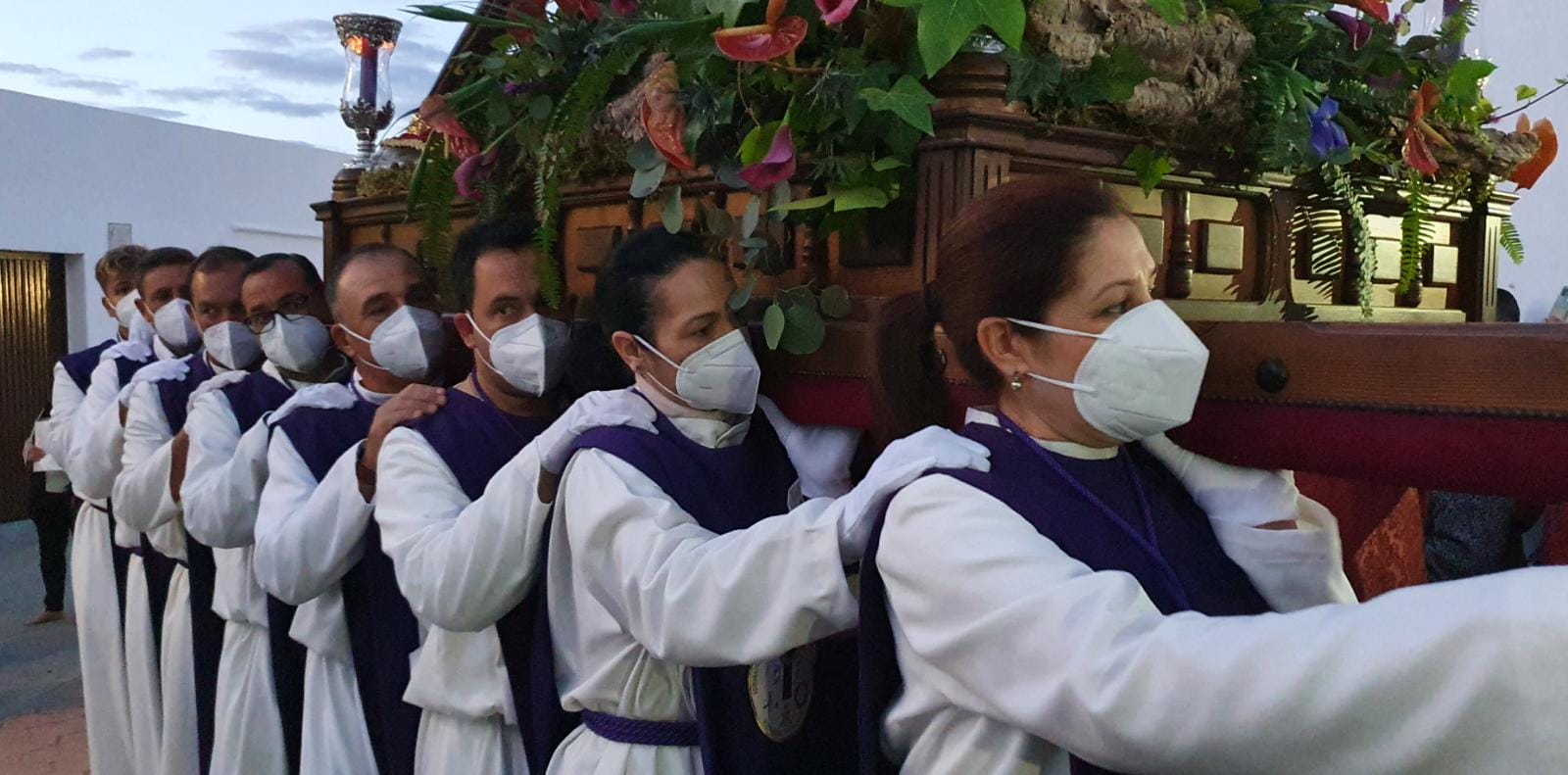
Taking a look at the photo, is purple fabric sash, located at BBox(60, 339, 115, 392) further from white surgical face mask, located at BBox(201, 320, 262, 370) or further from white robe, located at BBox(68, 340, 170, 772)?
white surgical face mask, located at BBox(201, 320, 262, 370)

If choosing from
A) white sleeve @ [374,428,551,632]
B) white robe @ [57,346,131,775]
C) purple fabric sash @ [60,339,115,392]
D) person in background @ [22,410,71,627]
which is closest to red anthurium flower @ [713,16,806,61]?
white sleeve @ [374,428,551,632]

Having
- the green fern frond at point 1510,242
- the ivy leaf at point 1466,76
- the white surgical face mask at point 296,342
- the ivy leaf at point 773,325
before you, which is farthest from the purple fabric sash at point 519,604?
the green fern frond at point 1510,242

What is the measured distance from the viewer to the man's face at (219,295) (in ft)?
12.9

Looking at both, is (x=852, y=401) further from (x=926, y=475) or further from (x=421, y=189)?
(x=421, y=189)

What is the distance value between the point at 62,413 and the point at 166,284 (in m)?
1.29

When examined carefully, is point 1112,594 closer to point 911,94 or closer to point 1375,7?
point 911,94

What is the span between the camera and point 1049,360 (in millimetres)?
1559

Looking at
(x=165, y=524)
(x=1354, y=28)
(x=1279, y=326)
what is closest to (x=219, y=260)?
(x=165, y=524)

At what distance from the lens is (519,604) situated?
248cm

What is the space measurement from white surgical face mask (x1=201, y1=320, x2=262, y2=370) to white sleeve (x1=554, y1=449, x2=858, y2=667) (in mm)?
2365

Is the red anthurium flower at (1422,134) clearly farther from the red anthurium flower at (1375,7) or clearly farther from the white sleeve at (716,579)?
the white sleeve at (716,579)

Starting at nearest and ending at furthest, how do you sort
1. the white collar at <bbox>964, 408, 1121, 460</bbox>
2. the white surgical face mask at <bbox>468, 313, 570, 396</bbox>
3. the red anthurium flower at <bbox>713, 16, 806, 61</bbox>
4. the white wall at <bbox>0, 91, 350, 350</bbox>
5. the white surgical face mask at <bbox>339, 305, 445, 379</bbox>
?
1. the white collar at <bbox>964, 408, 1121, 460</bbox>
2. the red anthurium flower at <bbox>713, 16, 806, 61</bbox>
3. the white surgical face mask at <bbox>468, 313, 570, 396</bbox>
4. the white surgical face mask at <bbox>339, 305, 445, 379</bbox>
5. the white wall at <bbox>0, 91, 350, 350</bbox>

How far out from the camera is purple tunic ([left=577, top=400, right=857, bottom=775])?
208cm

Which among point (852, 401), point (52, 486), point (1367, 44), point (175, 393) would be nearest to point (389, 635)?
point (852, 401)
